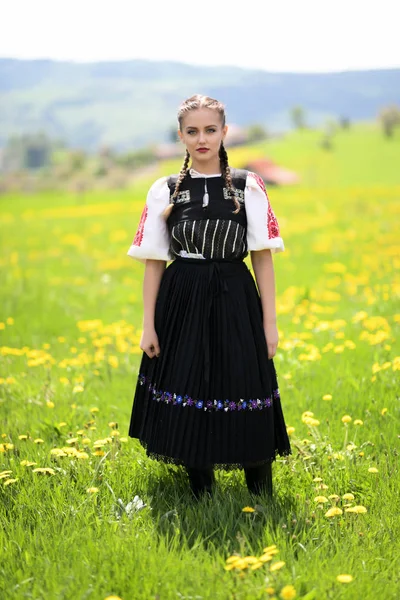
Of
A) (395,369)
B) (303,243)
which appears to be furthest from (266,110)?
(395,369)

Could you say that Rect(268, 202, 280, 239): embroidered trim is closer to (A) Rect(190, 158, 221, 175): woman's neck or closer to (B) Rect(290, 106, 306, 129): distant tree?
(A) Rect(190, 158, 221, 175): woman's neck

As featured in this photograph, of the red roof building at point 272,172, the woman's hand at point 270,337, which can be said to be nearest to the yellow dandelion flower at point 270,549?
the woman's hand at point 270,337

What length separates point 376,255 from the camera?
33.7ft

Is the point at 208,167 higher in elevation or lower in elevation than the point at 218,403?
higher

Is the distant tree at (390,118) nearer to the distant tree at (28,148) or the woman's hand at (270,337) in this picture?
the woman's hand at (270,337)

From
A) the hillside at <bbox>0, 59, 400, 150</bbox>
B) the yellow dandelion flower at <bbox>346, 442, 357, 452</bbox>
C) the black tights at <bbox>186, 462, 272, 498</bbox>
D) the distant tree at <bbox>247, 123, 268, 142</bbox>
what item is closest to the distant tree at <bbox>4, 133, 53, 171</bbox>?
the hillside at <bbox>0, 59, 400, 150</bbox>

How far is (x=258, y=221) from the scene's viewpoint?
3432 mm

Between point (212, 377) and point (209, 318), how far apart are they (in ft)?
0.87

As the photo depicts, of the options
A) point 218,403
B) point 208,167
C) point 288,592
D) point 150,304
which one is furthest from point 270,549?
point 208,167

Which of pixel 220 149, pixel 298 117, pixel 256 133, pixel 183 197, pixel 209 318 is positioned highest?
pixel 298 117

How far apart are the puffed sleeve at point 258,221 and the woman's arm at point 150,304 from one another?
47cm

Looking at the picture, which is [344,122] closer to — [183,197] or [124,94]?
[183,197]

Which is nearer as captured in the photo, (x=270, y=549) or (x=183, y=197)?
(x=270, y=549)

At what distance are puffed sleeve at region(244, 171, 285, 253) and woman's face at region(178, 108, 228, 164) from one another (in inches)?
9.0
